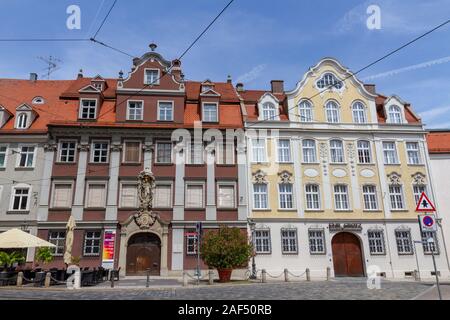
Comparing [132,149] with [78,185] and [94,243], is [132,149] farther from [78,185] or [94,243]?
[94,243]

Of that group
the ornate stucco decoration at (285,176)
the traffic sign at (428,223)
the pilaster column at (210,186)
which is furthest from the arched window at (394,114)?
the traffic sign at (428,223)

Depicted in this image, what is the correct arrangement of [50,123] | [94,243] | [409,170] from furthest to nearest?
[409,170]
[50,123]
[94,243]

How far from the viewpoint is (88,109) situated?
27.2m

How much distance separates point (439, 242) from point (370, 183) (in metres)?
6.40

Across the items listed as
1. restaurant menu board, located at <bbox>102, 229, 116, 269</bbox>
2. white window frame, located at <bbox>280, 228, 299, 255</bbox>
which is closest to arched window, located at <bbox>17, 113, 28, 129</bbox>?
restaurant menu board, located at <bbox>102, 229, 116, 269</bbox>

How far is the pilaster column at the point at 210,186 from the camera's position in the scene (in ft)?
83.1

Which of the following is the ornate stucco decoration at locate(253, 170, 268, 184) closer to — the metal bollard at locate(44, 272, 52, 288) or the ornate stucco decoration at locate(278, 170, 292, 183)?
the ornate stucco decoration at locate(278, 170, 292, 183)

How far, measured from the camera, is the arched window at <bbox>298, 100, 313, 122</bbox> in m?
28.5

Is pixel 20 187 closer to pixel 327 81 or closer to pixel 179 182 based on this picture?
pixel 179 182

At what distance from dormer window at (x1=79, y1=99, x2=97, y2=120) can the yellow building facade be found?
38.3 feet

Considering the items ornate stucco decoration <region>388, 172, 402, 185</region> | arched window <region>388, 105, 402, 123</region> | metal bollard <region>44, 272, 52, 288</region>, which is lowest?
metal bollard <region>44, 272, 52, 288</region>

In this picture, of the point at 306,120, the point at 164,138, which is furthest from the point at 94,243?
the point at 306,120

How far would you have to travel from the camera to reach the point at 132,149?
2633 cm

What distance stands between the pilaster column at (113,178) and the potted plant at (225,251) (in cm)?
792
